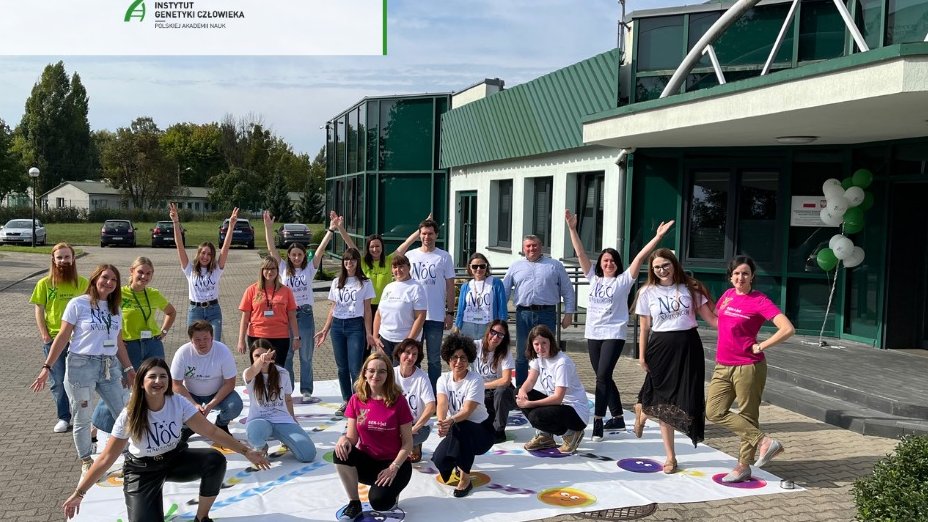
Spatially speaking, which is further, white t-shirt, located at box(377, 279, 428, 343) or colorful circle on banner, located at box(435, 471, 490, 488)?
white t-shirt, located at box(377, 279, 428, 343)

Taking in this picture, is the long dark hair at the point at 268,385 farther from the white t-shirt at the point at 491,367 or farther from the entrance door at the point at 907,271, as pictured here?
the entrance door at the point at 907,271

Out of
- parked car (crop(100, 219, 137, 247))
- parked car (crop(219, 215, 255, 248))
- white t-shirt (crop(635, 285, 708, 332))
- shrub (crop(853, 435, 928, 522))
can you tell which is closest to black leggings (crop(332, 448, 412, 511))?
white t-shirt (crop(635, 285, 708, 332))

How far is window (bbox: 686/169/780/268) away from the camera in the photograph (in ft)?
38.9

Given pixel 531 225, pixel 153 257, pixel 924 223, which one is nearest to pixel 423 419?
pixel 924 223

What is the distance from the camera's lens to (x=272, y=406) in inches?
250

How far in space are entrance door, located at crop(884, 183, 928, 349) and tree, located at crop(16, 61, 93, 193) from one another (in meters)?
82.9

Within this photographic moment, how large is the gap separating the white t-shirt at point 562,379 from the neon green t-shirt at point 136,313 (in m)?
3.42

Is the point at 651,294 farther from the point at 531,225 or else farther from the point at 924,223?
the point at 531,225

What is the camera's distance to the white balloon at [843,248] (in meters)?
10.6

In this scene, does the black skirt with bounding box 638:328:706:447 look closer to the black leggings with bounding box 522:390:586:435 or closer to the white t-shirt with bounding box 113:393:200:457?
the black leggings with bounding box 522:390:586:435

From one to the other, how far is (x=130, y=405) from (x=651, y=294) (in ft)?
12.9

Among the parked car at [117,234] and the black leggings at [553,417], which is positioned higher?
the parked car at [117,234]

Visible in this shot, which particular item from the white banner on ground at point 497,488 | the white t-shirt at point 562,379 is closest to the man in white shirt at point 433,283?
the white banner on ground at point 497,488

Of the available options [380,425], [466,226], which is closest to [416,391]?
[380,425]
